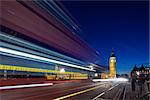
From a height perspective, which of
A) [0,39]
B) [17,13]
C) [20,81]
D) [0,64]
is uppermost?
[17,13]

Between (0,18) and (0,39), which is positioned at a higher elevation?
(0,18)

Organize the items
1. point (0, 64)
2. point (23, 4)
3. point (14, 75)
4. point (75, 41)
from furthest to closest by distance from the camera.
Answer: point (75, 41), point (23, 4), point (14, 75), point (0, 64)

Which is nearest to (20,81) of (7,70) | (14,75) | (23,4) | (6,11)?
(14,75)

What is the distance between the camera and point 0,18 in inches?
1075

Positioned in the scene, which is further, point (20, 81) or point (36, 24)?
point (36, 24)

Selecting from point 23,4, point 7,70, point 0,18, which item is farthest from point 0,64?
point 23,4

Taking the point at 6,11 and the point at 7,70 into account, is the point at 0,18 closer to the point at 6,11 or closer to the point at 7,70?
the point at 6,11

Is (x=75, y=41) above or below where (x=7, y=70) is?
above

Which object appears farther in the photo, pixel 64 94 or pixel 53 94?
pixel 64 94

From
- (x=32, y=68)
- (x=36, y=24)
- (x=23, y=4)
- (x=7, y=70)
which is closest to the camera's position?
(x=7, y=70)

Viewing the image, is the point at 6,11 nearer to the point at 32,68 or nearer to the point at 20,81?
the point at 32,68

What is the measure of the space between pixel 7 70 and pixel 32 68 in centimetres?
732

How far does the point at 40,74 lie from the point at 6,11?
34.8 ft

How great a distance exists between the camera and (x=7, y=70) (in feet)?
73.7
